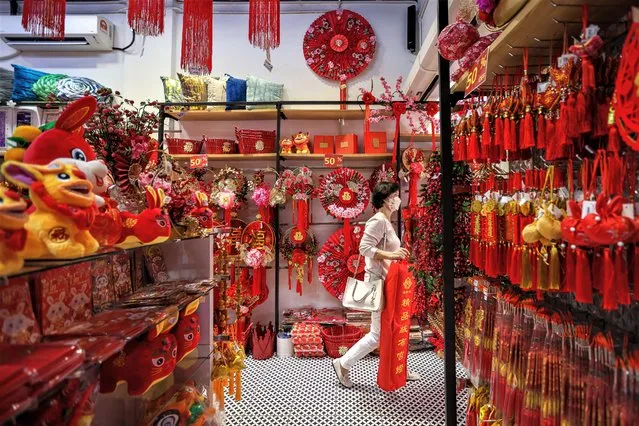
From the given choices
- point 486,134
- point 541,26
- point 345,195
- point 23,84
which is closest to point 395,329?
→ point 345,195

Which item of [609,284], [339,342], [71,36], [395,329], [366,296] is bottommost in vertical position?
[339,342]

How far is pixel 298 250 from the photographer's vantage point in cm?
404

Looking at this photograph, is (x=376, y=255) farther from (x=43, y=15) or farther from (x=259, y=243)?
(x=43, y=15)

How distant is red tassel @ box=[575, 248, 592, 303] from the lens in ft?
3.14

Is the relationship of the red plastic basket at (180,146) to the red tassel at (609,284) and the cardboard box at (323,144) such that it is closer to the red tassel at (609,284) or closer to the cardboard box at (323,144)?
the cardboard box at (323,144)

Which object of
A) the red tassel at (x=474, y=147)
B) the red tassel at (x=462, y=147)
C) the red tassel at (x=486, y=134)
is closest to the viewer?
the red tassel at (x=486, y=134)

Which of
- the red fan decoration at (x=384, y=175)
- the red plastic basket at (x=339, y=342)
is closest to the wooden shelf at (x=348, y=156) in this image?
the red fan decoration at (x=384, y=175)

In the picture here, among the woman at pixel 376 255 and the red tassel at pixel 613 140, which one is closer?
the red tassel at pixel 613 140

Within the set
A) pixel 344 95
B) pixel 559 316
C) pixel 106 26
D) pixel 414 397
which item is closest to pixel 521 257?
pixel 559 316

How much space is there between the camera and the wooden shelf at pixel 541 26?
106cm

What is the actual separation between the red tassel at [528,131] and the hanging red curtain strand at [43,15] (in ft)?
7.21

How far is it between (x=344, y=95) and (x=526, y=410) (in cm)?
343

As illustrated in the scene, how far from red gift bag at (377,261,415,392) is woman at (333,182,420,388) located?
0.14m

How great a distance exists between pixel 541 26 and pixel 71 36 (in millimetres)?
4580
